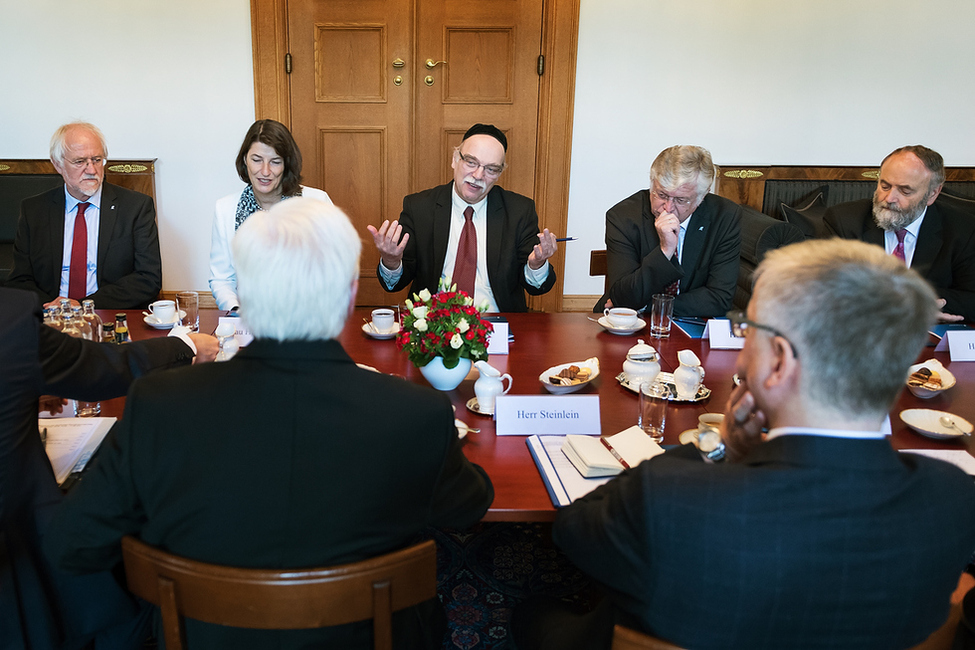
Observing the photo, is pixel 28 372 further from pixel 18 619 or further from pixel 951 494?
pixel 951 494

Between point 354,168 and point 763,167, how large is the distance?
9.16 ft

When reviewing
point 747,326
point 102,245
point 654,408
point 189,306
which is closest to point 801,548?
point 747,326

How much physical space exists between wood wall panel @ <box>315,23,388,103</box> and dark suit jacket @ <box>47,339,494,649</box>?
402cm

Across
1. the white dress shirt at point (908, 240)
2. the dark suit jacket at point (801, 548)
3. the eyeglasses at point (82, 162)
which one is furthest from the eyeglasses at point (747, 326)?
the eyeglasses at point (82, 162)

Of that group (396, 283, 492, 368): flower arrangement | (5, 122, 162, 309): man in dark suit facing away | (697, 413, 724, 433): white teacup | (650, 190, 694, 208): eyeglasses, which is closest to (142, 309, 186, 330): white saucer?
(5, 122, 162, 309): man in dark suit facing away

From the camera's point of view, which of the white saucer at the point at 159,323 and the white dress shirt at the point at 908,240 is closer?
the white saucer at the point at 159,323

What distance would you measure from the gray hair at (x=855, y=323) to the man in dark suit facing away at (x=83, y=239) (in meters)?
2.83

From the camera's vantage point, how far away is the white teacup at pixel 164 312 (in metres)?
2.39

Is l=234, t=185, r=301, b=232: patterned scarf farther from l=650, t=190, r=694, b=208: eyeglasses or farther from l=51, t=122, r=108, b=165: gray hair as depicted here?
l=650, t=190, r=694, b=208: eyeglasses

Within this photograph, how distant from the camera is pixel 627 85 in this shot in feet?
16.0

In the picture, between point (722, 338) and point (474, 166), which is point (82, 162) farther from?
point (722, 338)

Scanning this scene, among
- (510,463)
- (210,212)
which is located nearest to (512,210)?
(510,463)

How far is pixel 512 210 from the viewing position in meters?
3.20

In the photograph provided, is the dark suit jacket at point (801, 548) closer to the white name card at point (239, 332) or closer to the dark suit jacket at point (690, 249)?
the white name card at point (239, 332)
